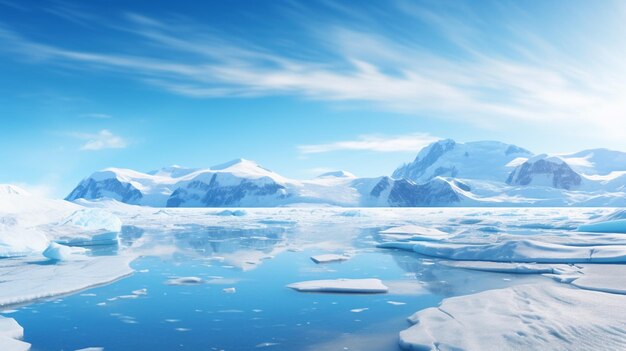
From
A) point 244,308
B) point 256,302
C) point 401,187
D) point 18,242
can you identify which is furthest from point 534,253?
point 401,187

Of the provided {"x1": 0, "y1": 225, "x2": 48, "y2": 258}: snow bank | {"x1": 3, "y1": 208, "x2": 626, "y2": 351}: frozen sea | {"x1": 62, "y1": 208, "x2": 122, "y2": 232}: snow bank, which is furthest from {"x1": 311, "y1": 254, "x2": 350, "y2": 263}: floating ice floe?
{"x1": 62, "y1": 208, "x2": 122, "y2": 232}: snow bank

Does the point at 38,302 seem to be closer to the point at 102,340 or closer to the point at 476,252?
the point at 102,340

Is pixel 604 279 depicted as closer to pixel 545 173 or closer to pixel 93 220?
pixel 93 220

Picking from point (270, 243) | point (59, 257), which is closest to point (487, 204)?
point (270, 243)

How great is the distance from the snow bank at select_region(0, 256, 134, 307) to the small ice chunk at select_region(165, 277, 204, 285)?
5.55 feet

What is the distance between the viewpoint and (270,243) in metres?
25.4

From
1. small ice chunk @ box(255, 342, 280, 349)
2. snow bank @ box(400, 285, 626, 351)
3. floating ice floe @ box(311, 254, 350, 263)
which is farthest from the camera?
floating ice floe @ box(311, 254, 350, 263)

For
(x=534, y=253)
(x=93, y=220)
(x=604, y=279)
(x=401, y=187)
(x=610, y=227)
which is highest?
(x=401, y=187)

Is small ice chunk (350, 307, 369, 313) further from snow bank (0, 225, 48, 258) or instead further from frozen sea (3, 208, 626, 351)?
snow bank (0, 225, 48, 258)

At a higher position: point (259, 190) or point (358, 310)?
point (259, 190)

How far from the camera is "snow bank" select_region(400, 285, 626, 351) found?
Answer: 712cm

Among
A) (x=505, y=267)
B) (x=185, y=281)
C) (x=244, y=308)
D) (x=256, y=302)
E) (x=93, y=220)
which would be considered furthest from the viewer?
(x=93, y=220)

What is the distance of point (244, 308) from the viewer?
1032 centimetres

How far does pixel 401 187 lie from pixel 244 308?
435 feet
